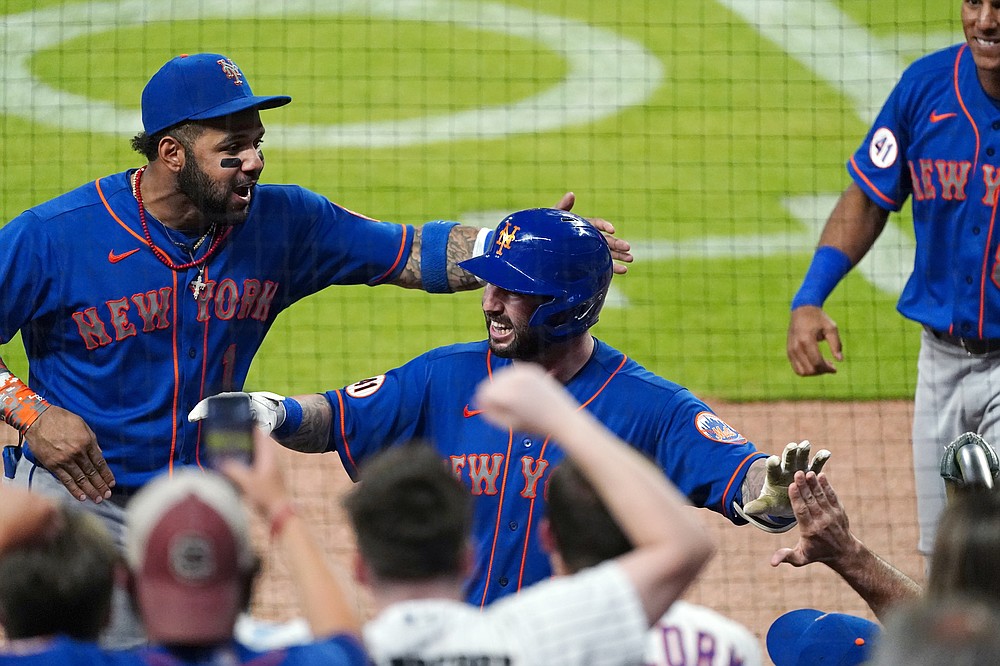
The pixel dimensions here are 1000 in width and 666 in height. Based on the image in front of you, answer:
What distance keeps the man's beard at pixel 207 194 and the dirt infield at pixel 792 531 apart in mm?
2472

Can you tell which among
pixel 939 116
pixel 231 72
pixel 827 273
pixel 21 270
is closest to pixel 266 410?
pixel 21 270

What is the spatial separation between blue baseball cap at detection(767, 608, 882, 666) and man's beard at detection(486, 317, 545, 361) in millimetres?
1203

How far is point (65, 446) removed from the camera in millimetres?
4305

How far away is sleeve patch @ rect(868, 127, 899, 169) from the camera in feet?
17.5

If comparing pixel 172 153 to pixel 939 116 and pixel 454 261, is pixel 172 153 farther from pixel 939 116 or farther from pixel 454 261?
pixel 939 116

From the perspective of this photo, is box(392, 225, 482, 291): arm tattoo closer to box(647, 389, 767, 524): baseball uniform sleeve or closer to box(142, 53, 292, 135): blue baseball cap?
box(142, 53, 292, 135): blue baseball cap

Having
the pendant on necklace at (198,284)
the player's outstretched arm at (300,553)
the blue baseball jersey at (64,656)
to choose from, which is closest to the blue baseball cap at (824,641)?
the player's outstretched arm at (300,553)

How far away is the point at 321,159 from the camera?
12.5 meters

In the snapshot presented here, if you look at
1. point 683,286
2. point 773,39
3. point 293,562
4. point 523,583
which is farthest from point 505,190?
point 293,562

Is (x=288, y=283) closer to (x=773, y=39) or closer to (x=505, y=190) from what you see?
(x=505, y=190)

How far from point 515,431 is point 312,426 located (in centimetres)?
59

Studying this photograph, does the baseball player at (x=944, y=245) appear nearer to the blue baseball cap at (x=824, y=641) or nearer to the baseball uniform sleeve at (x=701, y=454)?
the baseball uniform sleeve at (x=701, y=454)

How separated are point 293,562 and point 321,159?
10.3 metres

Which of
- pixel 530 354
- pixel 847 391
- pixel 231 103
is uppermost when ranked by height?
pixel 231 103
